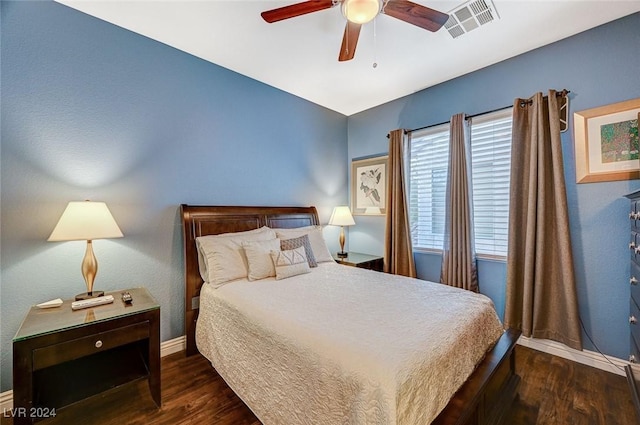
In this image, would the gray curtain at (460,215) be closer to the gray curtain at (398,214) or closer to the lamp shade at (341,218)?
the gray curtain at (398,214)

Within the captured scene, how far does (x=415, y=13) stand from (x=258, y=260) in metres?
2.14

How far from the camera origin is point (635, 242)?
1.75 m

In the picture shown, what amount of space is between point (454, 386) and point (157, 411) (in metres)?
1.82

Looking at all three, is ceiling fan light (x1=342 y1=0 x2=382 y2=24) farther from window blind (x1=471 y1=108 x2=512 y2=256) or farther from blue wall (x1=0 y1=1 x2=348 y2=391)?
window blind (x1=471 y1=108 x2=512 y2=256)

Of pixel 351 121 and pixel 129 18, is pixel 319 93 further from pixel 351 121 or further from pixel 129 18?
pixel 129 18

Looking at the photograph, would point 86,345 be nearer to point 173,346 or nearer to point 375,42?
point 173,346

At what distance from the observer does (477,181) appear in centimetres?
286

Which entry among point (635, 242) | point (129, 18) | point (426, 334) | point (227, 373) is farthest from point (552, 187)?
point (129, 18)

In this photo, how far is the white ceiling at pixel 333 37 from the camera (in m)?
1.99

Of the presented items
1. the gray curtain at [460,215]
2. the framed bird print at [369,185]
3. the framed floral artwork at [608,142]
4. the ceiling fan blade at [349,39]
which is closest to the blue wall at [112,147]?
the ceiling fan blade at [349,39]

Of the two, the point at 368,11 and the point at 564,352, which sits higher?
Answer: the point at 368,11

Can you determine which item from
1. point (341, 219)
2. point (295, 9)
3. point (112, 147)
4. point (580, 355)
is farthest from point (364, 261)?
point (112, 147)

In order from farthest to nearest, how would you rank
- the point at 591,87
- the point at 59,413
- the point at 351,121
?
the point at 351,121
the point at 591,87
the point at 59,413

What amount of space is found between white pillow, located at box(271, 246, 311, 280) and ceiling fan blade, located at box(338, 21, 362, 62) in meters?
1.72
